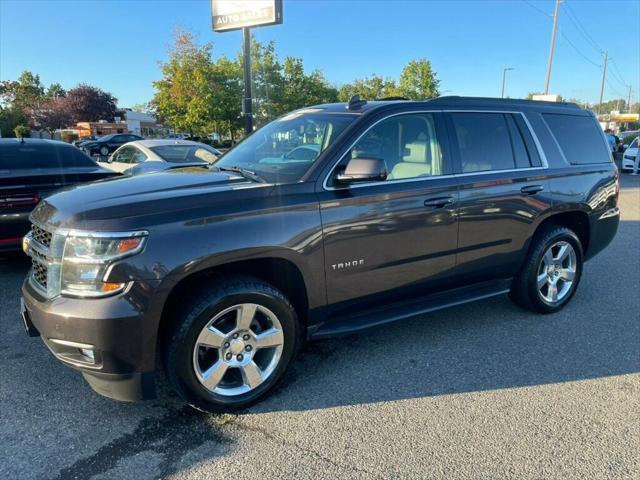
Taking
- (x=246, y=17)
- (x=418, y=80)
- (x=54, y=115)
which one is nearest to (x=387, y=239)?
(x=246, y=17)

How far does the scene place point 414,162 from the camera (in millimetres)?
3619

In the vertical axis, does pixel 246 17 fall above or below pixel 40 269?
above

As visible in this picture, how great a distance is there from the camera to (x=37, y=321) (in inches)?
108

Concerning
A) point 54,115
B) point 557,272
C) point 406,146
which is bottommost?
point 557,272

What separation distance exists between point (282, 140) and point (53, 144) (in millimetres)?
4070

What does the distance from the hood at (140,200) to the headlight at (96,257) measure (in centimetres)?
6

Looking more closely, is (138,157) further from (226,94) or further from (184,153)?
(226,94)

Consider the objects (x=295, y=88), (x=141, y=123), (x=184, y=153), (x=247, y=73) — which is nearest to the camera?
(x=184, y=153)

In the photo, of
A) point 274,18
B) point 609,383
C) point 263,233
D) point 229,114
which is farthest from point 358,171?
point 229,114

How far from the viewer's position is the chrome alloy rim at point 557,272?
4.48 m

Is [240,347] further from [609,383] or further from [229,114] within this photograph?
[229,114]

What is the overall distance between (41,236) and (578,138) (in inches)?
187

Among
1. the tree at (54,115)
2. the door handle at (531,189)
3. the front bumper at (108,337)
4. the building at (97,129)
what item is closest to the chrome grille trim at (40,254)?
the front bumper at (108,337)

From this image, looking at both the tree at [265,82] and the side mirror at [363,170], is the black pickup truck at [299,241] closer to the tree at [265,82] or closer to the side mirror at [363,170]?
the side mirror at [363,170]
